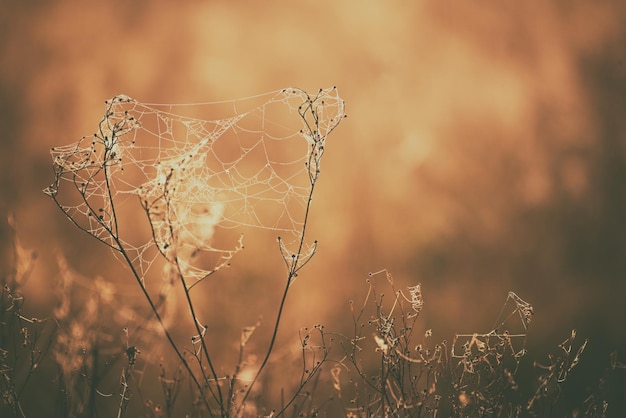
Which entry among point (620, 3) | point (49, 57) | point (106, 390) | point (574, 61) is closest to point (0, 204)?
point (49, 57)

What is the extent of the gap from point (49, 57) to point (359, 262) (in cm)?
286

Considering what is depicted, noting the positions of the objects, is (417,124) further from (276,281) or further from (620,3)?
(620,3)

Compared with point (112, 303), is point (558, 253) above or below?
above

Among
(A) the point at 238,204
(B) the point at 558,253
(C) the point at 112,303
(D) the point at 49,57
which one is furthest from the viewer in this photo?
(B) the point at 558,253

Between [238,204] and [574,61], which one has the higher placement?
[574,61]

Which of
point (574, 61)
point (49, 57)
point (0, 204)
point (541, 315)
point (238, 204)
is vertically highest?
point (49, 57)

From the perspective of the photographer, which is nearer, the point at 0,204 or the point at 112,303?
the point at 112,303

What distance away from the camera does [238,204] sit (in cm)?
389

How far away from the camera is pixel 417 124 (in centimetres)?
452

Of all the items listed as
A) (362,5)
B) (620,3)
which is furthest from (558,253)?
(362,5)

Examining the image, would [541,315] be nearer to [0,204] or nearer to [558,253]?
[558,253]

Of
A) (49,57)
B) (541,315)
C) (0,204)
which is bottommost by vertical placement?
(541,315)

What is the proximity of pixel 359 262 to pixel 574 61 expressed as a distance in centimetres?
267

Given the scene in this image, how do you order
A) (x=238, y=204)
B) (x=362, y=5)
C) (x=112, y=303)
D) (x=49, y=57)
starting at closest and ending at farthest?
(x=112, y=303)
(x=238, y=204)
(x=49, y=57)
(x=362, y=5)
